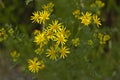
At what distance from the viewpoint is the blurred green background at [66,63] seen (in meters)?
2.62

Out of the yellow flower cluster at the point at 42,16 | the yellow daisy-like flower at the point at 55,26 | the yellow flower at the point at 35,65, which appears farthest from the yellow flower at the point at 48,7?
the yellow flower at the point at 35,65

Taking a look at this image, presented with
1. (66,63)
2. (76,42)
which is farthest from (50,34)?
(66,63)

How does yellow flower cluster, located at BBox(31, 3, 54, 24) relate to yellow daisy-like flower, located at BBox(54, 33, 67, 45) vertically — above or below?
above

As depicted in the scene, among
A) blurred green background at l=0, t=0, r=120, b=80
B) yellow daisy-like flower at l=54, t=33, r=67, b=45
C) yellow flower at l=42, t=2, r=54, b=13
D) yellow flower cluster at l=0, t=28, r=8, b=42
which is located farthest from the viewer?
blurred green background at l=0, t=0, r=120, b=80

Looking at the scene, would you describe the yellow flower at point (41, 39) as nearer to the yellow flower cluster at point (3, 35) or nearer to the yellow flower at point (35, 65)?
the yellow flower at point (35, 65)

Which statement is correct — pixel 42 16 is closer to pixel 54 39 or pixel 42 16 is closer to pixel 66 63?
pixel 54 39

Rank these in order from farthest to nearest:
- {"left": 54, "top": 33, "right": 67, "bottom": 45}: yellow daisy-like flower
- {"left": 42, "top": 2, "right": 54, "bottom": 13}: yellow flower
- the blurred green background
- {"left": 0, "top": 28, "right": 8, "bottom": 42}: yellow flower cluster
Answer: the blurred green background → {"left": 0, "top": 28, "right": 8, "bottom": 42}: yellow flower cluster → {"left": 42, "top": 2, "right": 54, "bottom": 13}: yellow flower → {"left": 54, "top": 33, "right": 67, "bottom": 45}: yellow daisy-like flower

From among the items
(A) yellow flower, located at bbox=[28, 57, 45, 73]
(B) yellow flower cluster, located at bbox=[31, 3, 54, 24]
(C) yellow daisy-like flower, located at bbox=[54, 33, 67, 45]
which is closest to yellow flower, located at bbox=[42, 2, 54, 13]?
(B) yellow flower cluster, located at bbox=[31, 3, 54, 24]

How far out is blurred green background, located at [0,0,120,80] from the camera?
103 inches

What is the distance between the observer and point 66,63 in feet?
8.22

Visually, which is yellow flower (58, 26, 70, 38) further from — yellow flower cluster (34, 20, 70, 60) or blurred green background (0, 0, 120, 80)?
blurred green background (0, 0, 120, 80)

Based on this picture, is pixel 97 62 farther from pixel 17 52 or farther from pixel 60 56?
pixel 60 56

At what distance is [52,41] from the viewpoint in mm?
2219

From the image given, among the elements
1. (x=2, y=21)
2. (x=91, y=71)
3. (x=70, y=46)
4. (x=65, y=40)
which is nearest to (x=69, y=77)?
(x=91, y=71)
